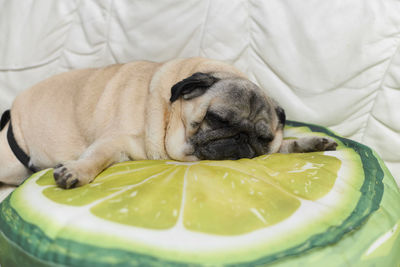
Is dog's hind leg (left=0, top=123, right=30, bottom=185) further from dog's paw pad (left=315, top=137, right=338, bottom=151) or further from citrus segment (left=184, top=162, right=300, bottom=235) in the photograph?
dog's paw pad (left=315, top=137, right=338, bottom=151)

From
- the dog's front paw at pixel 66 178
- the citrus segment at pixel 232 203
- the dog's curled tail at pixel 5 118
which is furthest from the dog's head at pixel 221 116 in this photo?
the dog's curled tail at pixel 5 118

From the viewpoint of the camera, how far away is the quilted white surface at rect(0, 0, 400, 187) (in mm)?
1903

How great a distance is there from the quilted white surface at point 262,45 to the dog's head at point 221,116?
0.53 metres

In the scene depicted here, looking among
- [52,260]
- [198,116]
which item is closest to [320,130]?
[198,116]

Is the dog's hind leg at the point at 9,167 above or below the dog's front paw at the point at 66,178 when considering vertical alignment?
below

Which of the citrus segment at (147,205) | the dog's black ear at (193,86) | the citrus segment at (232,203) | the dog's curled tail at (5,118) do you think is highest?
the dog's black ear at (193,86)

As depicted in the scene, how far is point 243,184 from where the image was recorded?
4.00 ft

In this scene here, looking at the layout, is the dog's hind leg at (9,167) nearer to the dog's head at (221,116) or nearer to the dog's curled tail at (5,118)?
the dog's curled tail at (5,118)

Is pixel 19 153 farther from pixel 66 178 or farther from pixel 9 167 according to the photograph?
pixel 66 178

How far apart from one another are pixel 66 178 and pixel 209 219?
0.61 metres

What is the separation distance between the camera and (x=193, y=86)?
160cm

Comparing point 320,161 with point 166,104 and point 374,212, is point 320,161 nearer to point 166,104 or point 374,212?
point 374,212

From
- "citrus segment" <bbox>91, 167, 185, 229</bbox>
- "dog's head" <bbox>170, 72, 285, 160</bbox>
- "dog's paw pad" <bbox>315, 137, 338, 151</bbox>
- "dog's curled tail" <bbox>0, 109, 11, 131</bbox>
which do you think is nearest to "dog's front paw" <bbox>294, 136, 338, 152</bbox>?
"dog's paw pad" <bbox>315, 137, 338, 151</bbox>

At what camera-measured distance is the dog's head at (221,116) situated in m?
1.57
